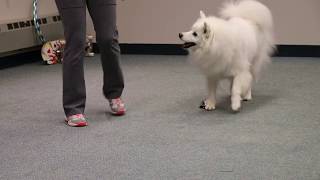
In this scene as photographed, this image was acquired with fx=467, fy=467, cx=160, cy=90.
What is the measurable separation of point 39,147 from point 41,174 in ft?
1.26

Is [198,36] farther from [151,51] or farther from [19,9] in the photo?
[19,9]

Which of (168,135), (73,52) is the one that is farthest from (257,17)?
(73,52)

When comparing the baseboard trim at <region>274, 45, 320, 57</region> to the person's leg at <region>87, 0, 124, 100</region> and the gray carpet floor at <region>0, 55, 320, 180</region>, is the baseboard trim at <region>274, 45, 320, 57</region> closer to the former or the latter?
the gray carpet floor at <region>0, 55, 320, 180</region>

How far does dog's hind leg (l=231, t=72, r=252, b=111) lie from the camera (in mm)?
2791

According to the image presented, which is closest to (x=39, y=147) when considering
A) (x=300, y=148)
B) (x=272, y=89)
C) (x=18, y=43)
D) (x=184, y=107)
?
(x=184, y=107)

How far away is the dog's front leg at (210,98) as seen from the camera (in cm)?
292

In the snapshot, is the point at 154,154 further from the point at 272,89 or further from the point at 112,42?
the point at 272,89

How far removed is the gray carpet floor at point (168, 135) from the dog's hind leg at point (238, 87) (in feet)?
0.20

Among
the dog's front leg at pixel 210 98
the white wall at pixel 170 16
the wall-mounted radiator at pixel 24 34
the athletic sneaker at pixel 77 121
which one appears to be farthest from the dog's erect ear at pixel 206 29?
the wall-mounted radiator at pixel 24 34

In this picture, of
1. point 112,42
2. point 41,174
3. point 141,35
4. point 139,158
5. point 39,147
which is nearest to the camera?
point 41,174

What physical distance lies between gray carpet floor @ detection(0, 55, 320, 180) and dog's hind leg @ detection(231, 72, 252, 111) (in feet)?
0.20

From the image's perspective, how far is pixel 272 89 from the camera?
342cm

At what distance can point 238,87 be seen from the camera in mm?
2832

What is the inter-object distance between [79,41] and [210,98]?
0.90 m
